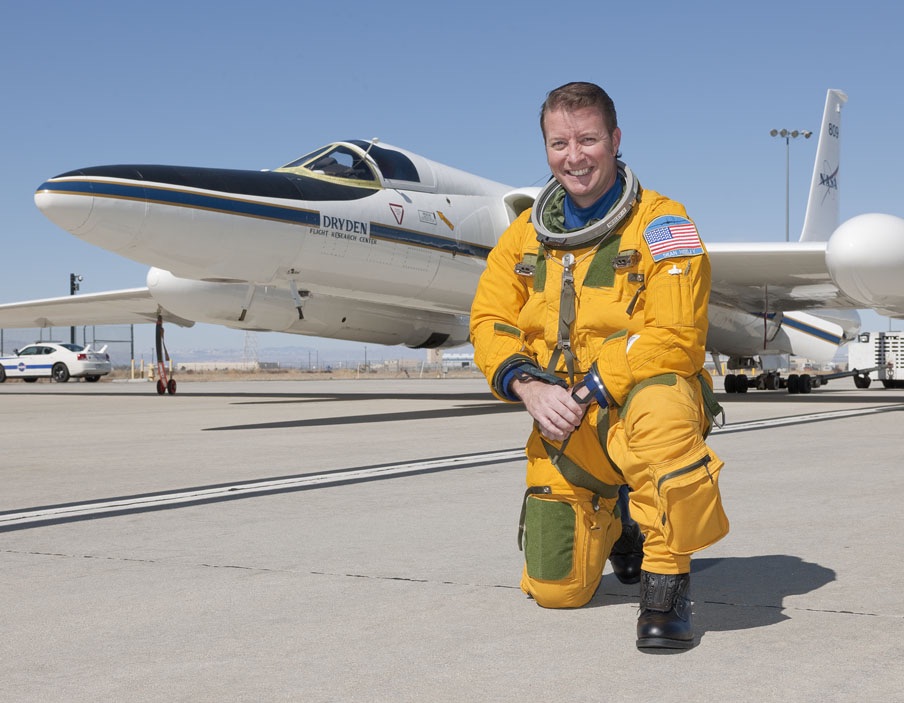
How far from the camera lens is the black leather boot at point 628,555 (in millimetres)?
3619

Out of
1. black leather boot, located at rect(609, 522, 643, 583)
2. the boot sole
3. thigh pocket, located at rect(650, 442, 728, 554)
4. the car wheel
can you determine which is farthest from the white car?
the boot sole

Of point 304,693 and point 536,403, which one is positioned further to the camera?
point 536,403

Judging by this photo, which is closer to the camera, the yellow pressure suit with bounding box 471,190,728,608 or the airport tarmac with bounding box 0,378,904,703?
the airport tarmac with bounding box 0,378,904,703

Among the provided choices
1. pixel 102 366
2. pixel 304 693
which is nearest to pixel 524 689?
pixel 304 693

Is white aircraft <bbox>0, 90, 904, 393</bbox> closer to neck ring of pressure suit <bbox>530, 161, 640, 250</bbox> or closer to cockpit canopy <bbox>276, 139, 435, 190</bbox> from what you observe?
cockpit canopy <bbox>276, 139, 435, 190</bbox>

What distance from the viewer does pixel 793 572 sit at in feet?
11.8

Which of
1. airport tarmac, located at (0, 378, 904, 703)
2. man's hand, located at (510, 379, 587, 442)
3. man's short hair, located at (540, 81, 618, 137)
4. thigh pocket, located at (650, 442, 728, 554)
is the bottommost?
airport tarmac, located at (0, 378, 904, 703)

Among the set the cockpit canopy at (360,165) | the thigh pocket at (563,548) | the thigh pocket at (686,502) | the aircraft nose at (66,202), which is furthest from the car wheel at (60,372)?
the thigh pocket at (686,502)

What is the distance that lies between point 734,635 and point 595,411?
0.80m

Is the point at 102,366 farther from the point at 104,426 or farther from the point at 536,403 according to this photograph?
the point at 536,403

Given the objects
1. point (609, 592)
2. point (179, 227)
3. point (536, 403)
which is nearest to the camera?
point (536, 403)

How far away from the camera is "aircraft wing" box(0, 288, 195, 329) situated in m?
22.5

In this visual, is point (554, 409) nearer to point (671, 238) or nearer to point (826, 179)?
point (671, 238)

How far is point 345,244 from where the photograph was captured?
13.3 metres
